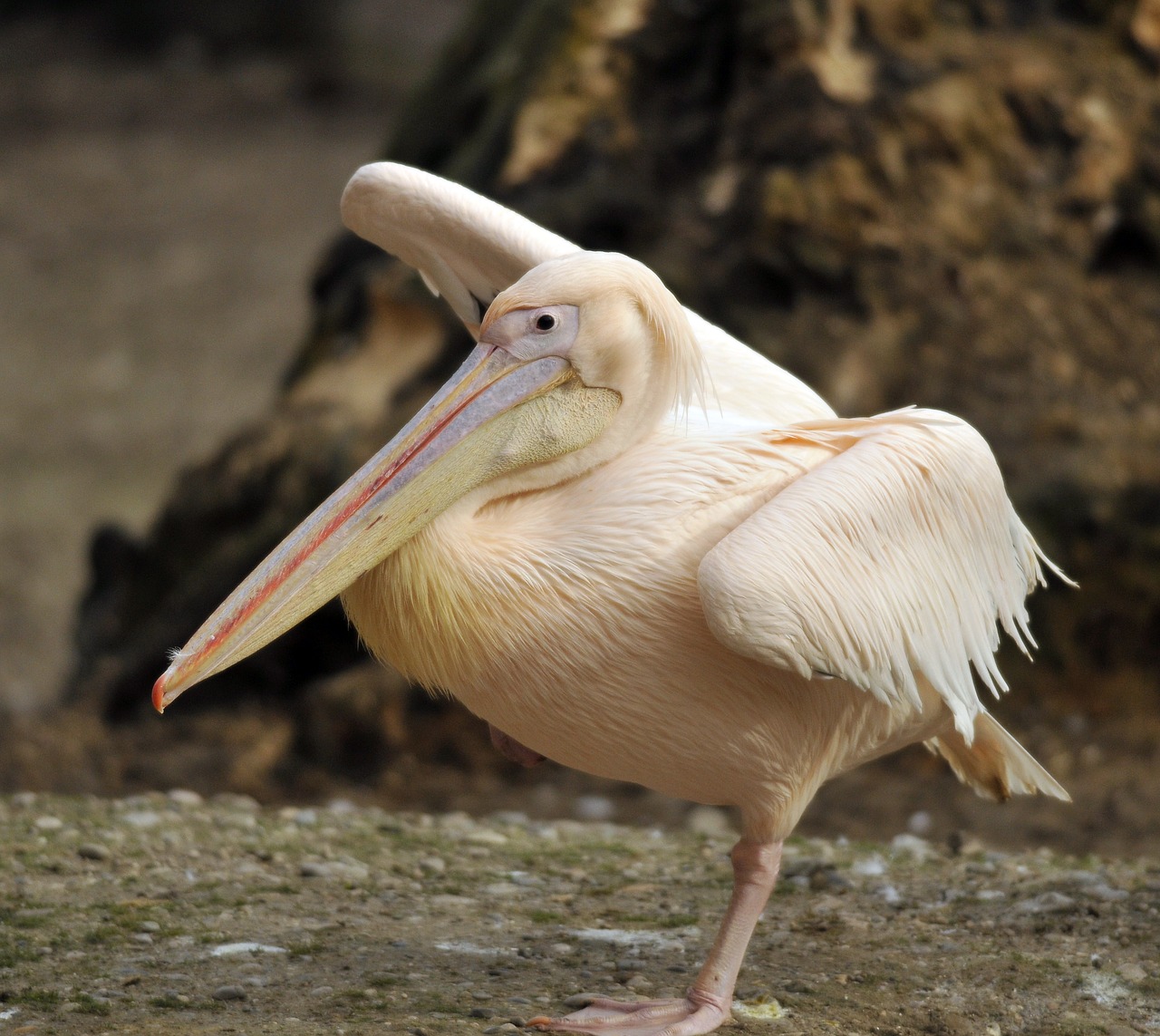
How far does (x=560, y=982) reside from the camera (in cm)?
295

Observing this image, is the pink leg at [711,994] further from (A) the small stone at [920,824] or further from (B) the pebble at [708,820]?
(A) the small stone at [920,824]

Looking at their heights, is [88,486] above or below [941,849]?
below

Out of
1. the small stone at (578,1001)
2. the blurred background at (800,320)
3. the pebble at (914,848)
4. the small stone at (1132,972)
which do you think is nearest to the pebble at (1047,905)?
the small stone at (1132,972)

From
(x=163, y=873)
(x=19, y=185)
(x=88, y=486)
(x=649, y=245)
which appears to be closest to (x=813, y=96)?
(x=649, y=245)

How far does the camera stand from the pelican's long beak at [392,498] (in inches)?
→ 97.3

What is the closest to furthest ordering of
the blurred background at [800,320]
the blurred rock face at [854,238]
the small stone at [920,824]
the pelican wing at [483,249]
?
the pelican wing at [483,249] → the small stone at [920,824] → the blurred background at [800,320] → the blurred rock face at [854,238]

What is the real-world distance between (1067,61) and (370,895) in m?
4.85

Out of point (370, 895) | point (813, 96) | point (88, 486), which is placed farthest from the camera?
point (88, 486)

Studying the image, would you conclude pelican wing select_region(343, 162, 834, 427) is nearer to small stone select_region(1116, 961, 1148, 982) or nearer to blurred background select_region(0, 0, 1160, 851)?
small stone select_region(1116, 961, 1148, 982)

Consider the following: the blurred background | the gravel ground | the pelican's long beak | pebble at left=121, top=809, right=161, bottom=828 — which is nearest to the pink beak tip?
the pelican's long beak

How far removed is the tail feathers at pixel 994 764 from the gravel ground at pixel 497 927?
1.16ft

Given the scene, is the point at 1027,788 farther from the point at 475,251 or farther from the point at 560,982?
the point at 475,251

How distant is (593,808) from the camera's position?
555 centimetres

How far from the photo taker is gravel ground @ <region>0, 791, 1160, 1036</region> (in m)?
2.78
